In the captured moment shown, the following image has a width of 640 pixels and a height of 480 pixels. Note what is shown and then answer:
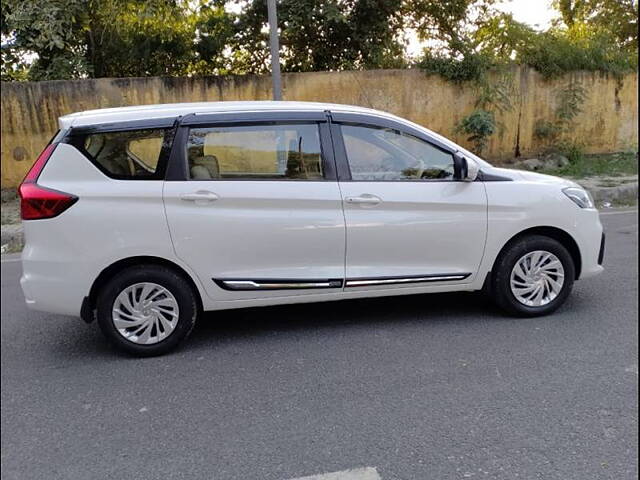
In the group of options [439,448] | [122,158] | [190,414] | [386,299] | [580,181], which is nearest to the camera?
[439,448]

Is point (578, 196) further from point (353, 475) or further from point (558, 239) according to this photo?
point (353, 475)

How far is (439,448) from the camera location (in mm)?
2602

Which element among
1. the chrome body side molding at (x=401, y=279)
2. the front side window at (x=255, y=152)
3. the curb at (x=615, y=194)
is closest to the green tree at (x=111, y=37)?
the front side window at (x=255, y=152)

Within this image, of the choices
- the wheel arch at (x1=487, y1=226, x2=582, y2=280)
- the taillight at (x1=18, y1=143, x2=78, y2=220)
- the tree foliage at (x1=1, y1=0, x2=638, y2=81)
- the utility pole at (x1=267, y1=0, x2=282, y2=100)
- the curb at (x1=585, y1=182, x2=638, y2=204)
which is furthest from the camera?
the curb at (x1=585, y1=182, x2=638, y2=204)

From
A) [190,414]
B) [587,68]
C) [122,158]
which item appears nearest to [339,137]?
[122,158]

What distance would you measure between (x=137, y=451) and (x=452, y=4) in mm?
4821

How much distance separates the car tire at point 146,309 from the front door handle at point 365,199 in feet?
4.26

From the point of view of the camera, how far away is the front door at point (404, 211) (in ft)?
12.8

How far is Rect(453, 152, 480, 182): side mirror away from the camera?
13.0 feet

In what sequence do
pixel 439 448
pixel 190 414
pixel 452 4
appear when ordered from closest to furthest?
1. pixel 439 448
2. pixel 190 414
3. pixel 452 4

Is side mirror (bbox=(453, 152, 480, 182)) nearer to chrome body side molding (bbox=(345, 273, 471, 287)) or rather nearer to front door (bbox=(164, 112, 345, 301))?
chrome body side molding (bbox=(345, 273, 471, 287))

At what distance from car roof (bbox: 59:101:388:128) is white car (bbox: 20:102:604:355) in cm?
1

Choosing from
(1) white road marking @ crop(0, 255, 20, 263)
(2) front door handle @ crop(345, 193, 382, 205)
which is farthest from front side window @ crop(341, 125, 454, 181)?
(1) white road marking @ crop(0, 255, 20, 263)

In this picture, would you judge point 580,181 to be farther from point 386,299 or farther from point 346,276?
point 346,276
